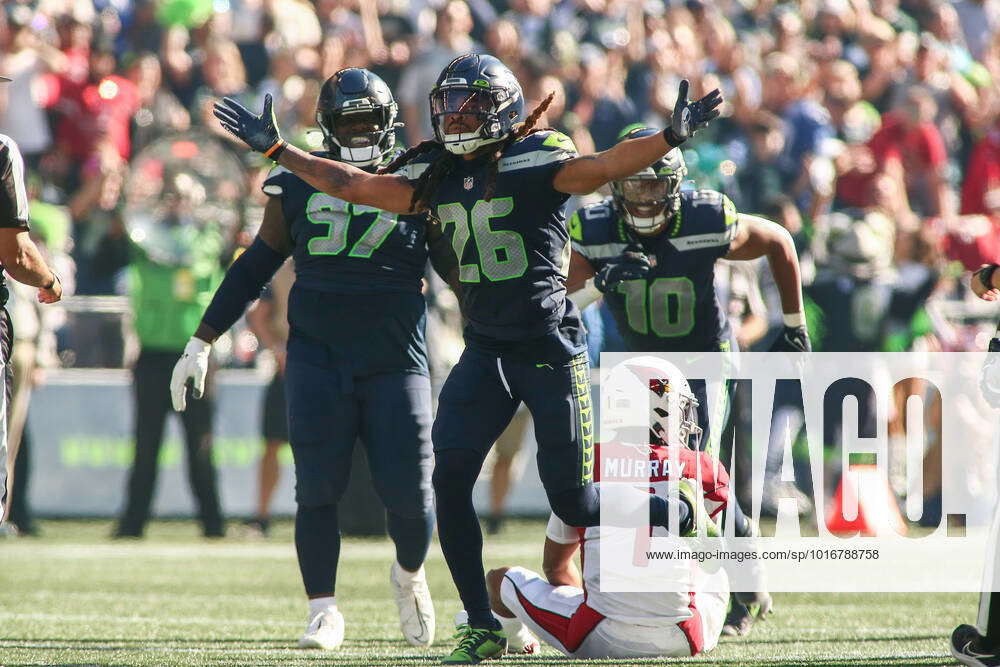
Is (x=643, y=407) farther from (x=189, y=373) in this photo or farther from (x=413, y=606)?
(x=189, y=373)

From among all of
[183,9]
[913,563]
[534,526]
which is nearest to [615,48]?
[183,9]

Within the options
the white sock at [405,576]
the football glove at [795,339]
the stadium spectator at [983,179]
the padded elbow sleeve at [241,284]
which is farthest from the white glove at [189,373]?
the stadium spectator at [983,179]

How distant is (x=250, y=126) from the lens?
4855mm

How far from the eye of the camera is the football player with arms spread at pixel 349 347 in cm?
573

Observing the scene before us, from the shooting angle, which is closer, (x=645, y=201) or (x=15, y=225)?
(x=15, y=225)

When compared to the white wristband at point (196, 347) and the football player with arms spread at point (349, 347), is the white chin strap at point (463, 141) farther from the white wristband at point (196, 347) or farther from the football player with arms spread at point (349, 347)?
the white wristband at point (196, 347)

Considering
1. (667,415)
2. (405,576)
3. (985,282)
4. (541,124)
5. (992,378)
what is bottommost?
(405,576)

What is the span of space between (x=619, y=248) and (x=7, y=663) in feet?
9.37

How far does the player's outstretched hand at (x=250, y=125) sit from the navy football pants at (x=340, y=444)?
3.75 feet

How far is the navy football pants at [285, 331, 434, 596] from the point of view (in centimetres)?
571

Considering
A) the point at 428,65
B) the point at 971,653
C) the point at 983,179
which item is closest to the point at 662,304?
the point at 971,653

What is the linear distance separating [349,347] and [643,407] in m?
1.29

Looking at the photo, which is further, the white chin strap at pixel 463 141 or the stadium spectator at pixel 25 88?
the stadium spectator at pixel 25 88

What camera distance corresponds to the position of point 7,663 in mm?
5023
